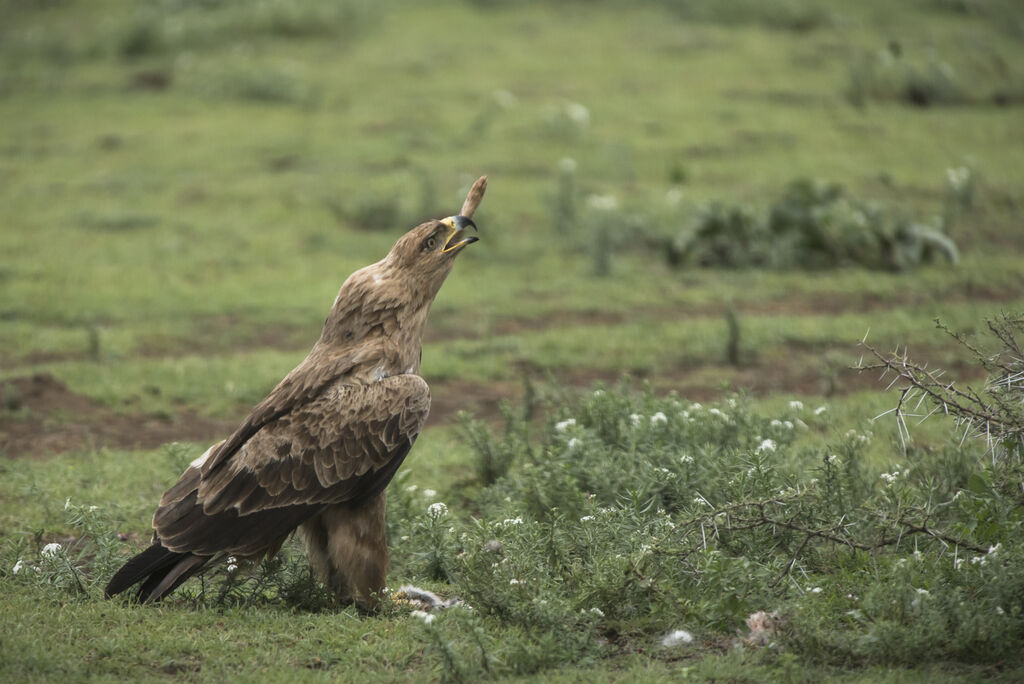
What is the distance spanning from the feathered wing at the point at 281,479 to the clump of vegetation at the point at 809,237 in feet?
21.7

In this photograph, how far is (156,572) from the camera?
15.5 ft

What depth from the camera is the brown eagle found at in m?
4.70

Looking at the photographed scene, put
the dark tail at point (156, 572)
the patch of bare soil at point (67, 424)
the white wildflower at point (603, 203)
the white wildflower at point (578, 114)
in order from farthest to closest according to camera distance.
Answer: the white wildflower at point (578, 114), the white wildflower at point (603, 203), the patch of bare soil at point (67, 424), the dark tail at point (156, 572)

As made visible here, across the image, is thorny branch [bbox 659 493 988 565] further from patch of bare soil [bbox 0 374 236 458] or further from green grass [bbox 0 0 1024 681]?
patch of bare soil [bbox 0 374 236 458]

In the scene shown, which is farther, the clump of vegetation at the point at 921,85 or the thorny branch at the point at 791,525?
the clump of vegetation at the point at 921,85

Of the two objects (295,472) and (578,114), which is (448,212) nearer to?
(578,114)

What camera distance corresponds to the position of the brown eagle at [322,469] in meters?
4.70

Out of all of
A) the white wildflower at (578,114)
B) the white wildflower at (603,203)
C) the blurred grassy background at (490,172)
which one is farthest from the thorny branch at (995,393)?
the white wildflower at (578,114)

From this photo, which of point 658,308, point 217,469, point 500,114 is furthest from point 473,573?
point 500,114

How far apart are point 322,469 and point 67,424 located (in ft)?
11.4

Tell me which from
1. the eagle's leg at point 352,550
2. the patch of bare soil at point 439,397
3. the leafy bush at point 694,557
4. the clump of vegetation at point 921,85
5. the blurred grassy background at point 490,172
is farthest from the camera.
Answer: the clump of vegetation at point 921,85

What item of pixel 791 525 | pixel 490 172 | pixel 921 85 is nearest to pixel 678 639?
pixel 791 525

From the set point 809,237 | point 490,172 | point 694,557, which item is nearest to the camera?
point 694,557

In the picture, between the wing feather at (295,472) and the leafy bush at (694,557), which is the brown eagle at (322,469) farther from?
the leafy bush at (694,557)
